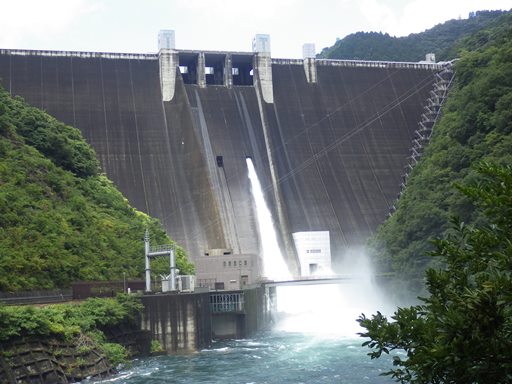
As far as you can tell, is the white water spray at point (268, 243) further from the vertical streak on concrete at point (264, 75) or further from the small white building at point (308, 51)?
the small white building at point (308, 51)

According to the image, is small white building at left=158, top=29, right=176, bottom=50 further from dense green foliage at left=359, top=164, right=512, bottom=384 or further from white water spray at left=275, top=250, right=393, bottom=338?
dense green foliage at left=359, top=164, right=512, bottom=384

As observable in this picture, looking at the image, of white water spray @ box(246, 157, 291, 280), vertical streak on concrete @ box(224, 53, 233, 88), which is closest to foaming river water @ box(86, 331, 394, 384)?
white water spray @ box(246, 157, 291, 280)

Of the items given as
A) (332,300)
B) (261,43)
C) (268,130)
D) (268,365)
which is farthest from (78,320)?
(261,43)

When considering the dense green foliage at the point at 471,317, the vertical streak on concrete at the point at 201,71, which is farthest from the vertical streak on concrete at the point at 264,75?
the dense green foliage at the point at 471,317

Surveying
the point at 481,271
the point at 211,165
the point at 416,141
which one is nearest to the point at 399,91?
the point at 416,141

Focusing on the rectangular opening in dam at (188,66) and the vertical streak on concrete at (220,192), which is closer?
the vertical streak on concrete at (220,192)

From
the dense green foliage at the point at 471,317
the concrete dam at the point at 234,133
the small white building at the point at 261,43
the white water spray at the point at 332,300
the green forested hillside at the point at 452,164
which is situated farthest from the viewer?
the small white building at the point at 261,43
